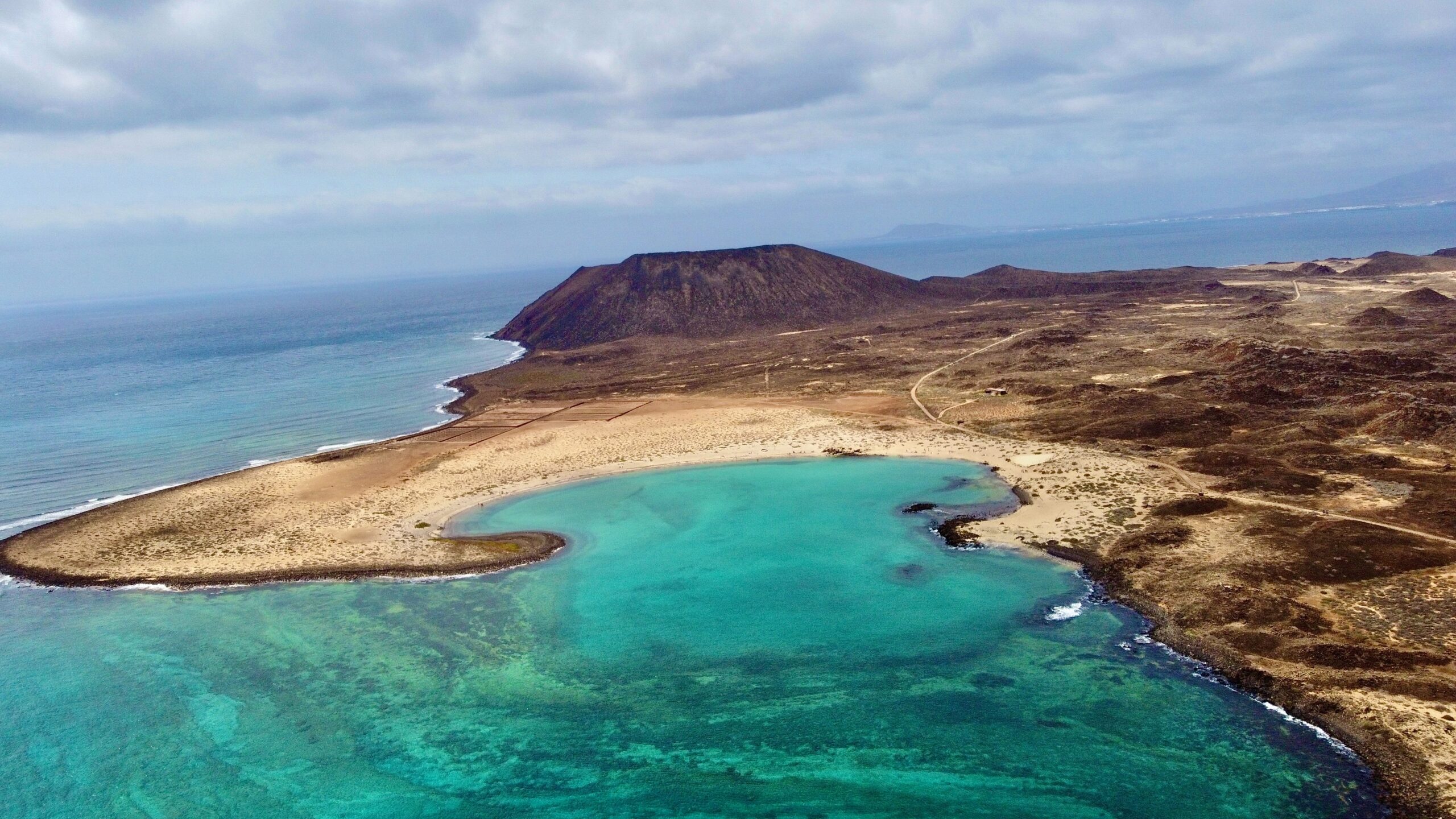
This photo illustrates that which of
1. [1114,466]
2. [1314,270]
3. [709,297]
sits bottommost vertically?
[1114,466]

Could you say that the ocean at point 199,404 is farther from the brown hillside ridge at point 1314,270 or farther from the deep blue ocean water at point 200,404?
the brown hillside ridge at point 1314,270

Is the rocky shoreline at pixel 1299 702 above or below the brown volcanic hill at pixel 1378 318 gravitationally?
below

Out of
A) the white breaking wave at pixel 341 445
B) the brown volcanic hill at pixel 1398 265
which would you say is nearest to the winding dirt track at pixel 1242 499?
the white breaking wave at pixel 341 445

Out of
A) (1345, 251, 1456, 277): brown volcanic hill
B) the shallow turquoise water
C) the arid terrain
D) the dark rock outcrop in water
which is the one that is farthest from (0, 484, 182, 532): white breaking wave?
(1345, 251, 1456, 277): brown volcanic hill

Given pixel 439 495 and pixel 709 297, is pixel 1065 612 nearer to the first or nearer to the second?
pixel 439 495

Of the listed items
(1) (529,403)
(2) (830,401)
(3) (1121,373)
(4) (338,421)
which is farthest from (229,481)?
(3) (1121,373)

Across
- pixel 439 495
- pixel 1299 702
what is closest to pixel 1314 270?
pixel 1299 702
